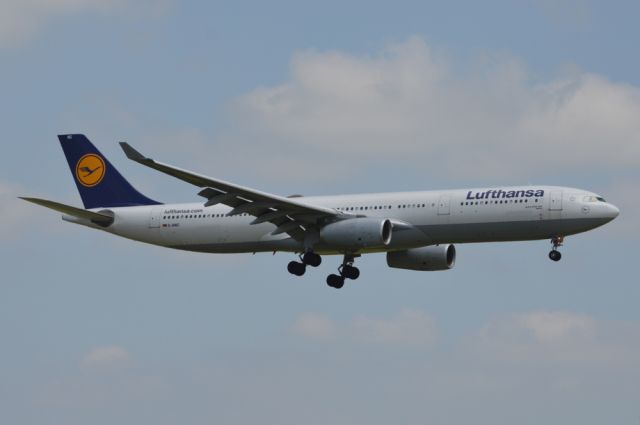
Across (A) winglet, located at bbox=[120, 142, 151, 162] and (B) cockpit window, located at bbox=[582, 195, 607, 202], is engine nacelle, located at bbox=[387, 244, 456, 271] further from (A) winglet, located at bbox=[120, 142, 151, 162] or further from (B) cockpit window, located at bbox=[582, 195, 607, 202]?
(A) winglet, located at bbox=[120, 142, 151, 162]

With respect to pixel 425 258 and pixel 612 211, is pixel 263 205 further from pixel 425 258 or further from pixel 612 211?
pixel 612 211

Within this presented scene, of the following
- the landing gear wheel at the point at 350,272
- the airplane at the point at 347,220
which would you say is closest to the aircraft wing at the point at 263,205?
the airplane at the point at 347,220

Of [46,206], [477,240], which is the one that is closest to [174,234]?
[46,206]

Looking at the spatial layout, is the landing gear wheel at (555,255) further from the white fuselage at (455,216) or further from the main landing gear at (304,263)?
the main landing gear at (304,263)

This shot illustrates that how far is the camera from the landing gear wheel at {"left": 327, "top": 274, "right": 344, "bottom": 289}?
65312mm

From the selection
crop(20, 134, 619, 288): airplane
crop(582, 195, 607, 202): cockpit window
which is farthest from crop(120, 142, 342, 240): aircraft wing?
crop(582, 195, 607, 202): cockpit window

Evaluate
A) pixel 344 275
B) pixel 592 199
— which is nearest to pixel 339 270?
pixel 344 275

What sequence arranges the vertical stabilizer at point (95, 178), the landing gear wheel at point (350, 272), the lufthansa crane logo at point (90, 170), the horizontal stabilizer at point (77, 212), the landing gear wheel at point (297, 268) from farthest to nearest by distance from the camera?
the lufthansa crane logo at point (90, 170) < the vertical stabilizer at point (95, 178) < the landing gear wheel at point (350, 272) < the landing gear wheel at point (297, 268) < the horizontal stabilizer at point (77, 212)

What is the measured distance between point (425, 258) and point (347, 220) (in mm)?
6281

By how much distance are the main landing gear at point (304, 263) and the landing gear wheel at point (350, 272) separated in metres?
2.46

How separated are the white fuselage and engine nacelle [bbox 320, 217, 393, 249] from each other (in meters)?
0.75

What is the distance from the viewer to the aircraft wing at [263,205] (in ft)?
188

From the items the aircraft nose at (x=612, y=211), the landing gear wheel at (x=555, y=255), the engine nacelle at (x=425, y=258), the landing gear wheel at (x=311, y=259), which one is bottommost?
the landing gear wheel at (x=311, y=259)

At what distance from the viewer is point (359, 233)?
59781mm
